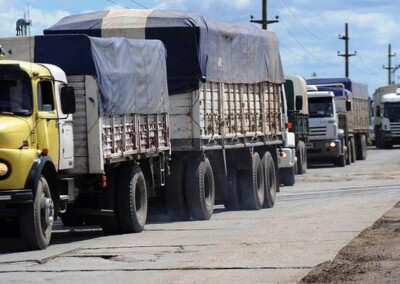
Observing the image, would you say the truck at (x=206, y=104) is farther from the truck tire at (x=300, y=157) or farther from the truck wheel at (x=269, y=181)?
the truck tire at (x=300, y=157)

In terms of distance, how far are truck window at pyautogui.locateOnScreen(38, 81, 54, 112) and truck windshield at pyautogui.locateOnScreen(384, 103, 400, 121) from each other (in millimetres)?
47723

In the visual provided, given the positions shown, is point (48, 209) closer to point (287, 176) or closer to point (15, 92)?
point (15, 92)

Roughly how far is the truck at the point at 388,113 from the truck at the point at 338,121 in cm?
610

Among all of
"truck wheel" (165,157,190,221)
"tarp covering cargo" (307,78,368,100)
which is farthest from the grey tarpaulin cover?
"tarp covering cargo" (307,78,368,100)

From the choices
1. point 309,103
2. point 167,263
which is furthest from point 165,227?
point 309,103

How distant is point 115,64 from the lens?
17.0 meters

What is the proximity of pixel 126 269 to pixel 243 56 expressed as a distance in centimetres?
1064

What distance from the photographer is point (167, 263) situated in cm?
1302

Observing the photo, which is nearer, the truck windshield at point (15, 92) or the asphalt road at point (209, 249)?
the asphalt road at point (209, 249)

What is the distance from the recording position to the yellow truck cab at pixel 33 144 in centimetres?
1414

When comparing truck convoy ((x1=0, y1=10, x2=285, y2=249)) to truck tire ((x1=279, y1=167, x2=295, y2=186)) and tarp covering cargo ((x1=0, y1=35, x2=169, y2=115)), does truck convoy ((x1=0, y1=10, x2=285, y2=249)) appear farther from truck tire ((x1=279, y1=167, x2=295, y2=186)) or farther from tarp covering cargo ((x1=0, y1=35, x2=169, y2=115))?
truck tire ((x1=279, y1=167, x2=295, y2=186))

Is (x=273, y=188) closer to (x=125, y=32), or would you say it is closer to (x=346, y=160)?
(x=125, y=32)

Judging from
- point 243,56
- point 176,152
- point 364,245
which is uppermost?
point 243,56

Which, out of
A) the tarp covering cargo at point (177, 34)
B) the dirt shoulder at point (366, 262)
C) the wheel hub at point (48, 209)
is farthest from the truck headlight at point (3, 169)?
the tarp covering cargo at point (177, 34)
